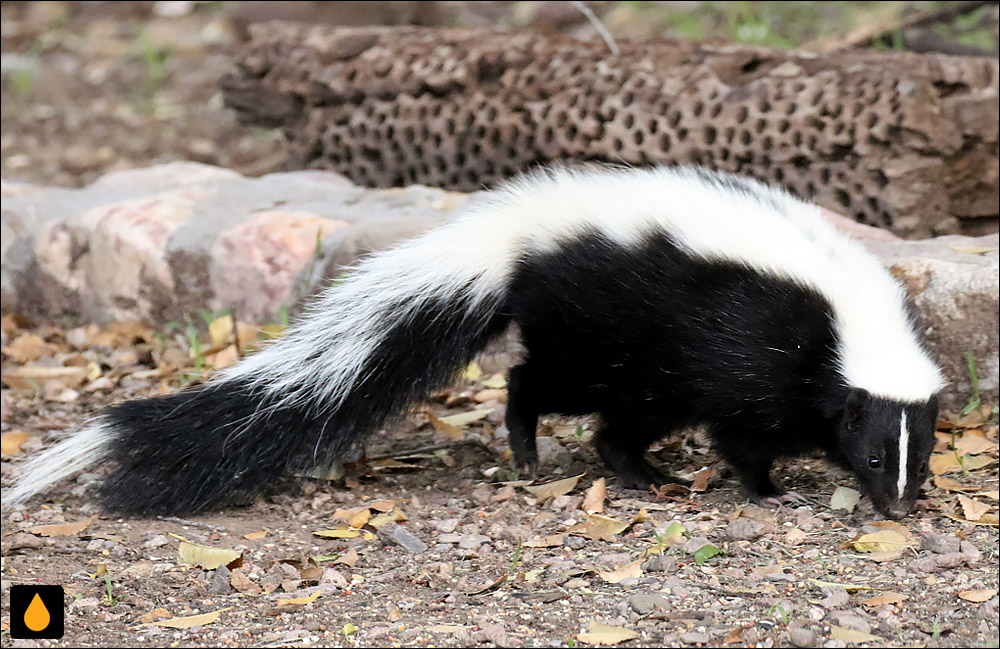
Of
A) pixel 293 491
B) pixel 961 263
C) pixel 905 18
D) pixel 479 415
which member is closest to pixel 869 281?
pixel 961 263

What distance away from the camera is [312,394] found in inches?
169

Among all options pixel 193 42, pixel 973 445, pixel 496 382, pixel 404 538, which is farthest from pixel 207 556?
pixel 193 42

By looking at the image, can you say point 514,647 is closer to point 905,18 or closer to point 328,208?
point 328,208

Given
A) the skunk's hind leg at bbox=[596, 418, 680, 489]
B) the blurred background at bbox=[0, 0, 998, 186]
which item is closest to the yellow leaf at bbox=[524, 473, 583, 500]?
the skunk's hind leg at bbox=[596, 418, 680, 489]

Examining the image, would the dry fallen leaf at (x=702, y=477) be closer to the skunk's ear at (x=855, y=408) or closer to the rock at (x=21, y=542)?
the skunk's ear at (x=855, y=408)

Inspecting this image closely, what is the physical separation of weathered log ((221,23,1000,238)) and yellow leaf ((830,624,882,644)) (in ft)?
11.3

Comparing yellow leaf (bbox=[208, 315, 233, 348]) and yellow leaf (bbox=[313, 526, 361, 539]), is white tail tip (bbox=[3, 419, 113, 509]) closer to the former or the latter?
yellow leaf (bbox=[313, 526, 361, 539])

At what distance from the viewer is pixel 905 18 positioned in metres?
8.60

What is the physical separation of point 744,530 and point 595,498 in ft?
1.84

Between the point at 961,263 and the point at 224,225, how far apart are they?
3.40m

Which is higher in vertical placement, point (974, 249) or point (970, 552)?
point (974, 249)

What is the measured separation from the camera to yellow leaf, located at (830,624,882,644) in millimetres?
2984

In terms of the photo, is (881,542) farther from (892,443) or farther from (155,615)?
(155,615)

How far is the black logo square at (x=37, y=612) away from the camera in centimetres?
307
